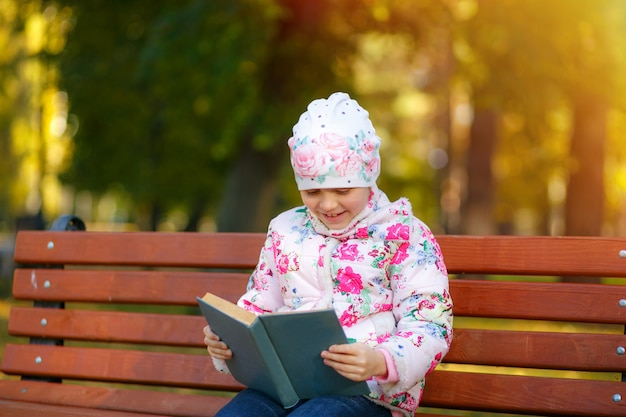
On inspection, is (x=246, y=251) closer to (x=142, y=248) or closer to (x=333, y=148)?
(x=142, y=248)

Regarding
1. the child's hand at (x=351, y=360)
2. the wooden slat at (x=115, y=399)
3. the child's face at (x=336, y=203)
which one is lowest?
the wooden slat at (x=115, y=399)

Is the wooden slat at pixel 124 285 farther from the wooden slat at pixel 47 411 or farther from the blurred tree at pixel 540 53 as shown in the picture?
the blurred tree at pixel 540 53

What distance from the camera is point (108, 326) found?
4043 millimetres

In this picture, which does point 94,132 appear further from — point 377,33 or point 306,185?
point 306,185

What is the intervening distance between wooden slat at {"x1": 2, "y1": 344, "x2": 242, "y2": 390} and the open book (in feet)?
2.49

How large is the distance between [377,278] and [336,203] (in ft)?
0.91

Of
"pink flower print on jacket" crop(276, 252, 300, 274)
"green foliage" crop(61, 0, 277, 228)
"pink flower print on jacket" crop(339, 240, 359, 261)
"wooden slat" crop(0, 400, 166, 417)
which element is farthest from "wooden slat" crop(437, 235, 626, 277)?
"green foliage" crop(61, 0, 277, 228)

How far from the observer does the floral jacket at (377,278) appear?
3049 millimetres

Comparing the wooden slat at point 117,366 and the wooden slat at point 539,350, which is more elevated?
the wooden slat at point 539,350

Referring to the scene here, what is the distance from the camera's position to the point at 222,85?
1005 cm

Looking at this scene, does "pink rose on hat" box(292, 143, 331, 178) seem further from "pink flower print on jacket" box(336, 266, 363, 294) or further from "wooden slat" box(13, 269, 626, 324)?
"wooden slat" box(13, 269, 626, 324)

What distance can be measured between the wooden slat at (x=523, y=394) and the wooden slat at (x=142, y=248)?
2.90 feet

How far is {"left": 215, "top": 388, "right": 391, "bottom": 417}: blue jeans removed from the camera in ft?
9.76

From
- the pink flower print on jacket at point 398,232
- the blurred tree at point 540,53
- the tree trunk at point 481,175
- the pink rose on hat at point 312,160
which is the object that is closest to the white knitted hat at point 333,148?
the pink rose on hat at point 312,160
